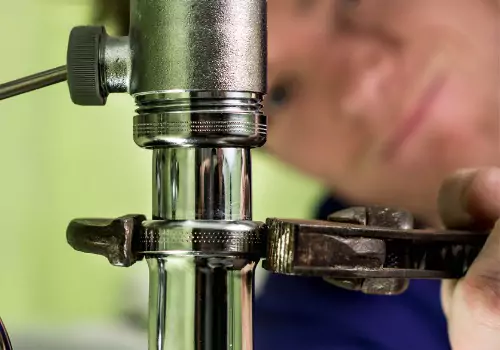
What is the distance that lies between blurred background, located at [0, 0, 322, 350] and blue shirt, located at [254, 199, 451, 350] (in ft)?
0.53

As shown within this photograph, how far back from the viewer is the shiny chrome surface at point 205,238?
294 mm

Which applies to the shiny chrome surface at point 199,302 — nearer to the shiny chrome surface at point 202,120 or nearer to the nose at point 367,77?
the shiny chrome surface at point 202,120

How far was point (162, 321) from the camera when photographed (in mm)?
306

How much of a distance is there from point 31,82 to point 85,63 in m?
0.04

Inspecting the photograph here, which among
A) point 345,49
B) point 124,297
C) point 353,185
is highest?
point 345,49

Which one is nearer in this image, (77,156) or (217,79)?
(217,79)

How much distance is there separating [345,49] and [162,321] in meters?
0.41

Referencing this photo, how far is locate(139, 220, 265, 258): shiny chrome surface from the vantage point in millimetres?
294

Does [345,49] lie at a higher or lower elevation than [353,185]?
higher

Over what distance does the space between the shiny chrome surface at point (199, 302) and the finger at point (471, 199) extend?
23 cm

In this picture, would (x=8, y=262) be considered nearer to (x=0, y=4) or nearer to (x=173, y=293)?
(x=0, y=4)

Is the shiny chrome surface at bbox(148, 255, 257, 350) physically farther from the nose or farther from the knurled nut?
the nose

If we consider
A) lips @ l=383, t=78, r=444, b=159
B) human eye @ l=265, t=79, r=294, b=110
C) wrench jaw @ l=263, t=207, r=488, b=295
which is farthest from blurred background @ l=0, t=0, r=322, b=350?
wrench jaw @ l=263, t=207, r=488, b=295

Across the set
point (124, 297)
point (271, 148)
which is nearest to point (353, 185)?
point (271, 148)
